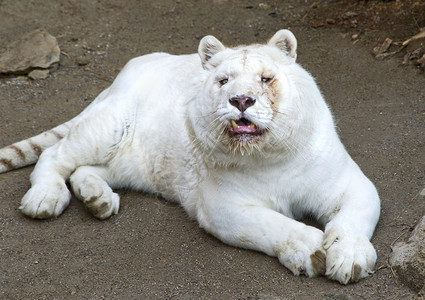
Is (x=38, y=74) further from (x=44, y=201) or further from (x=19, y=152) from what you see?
(x=44, y=201)

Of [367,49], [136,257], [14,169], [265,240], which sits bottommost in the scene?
[14,169]

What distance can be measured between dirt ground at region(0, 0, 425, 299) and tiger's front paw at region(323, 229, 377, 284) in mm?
65

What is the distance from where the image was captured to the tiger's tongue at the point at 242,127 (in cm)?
429

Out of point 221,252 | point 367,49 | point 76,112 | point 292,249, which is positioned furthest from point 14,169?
point 367,49

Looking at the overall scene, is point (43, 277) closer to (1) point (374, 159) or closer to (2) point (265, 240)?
(2) point (265, 240)

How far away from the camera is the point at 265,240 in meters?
4.54

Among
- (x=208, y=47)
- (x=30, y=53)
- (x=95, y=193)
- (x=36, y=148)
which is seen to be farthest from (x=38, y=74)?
(x=208, y=47)

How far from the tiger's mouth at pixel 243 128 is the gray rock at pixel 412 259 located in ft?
3.92

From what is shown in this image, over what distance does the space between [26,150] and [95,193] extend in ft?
3.96

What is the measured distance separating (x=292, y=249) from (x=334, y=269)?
31 centimetres

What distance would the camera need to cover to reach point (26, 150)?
622cm

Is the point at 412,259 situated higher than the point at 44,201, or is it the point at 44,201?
the point at 412,259

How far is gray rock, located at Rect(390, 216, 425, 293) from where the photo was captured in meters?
4.07

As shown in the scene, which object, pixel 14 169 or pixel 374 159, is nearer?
pixel 374 159
